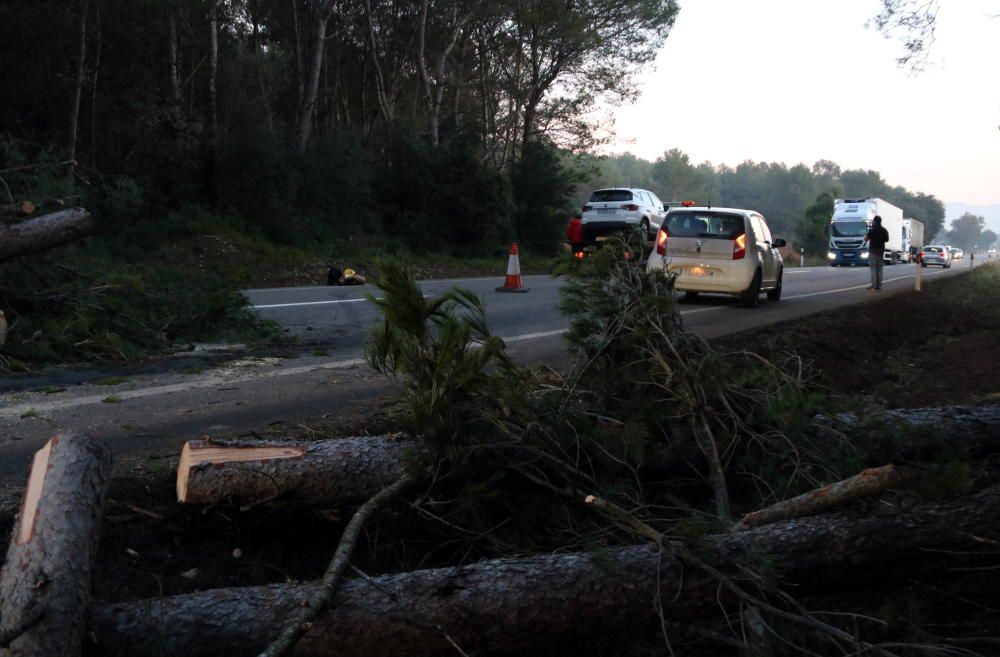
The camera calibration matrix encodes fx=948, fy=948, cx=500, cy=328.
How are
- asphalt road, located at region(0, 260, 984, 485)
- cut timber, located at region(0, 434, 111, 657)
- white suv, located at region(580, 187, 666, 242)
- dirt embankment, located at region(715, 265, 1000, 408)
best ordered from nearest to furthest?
cut timber, located at region(0, 434, 111, 657) → asphalt road, located at region(0, 260, 984, 485) → dirt embankment, located at region(715, 265, 1000, 408) → white suv, located at region(580, 187, 666, 242)

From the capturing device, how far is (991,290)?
21.5 m

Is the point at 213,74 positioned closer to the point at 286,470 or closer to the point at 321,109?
the point at 321,109

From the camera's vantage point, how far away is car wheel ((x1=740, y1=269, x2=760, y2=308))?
15.0 m

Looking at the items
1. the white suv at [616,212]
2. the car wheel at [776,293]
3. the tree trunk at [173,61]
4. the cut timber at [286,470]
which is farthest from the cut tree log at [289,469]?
the white suv at [616,212]

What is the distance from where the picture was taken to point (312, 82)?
2622cm

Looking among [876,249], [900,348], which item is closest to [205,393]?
[900,348]

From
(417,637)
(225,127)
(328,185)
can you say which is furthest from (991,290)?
(417,637)

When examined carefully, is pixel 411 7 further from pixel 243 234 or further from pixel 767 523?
pixel 767 523

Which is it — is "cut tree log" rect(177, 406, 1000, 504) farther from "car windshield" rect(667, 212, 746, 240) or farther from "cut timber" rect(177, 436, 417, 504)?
"car windshield" rect(667, 212, 746, 240)

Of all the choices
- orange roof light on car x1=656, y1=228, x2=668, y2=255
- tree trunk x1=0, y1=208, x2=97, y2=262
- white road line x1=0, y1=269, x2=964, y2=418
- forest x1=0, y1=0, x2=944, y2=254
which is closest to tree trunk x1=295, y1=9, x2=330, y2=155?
forest x1=0, y1=0, x2=944, y2=254

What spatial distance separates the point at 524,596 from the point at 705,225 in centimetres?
1222

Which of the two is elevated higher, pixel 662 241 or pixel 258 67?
pixel 258 67

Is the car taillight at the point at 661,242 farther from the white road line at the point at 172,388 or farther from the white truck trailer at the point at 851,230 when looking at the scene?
the white truck trailer at the point at 851,230

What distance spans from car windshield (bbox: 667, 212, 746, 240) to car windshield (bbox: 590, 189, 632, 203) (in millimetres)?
13675
